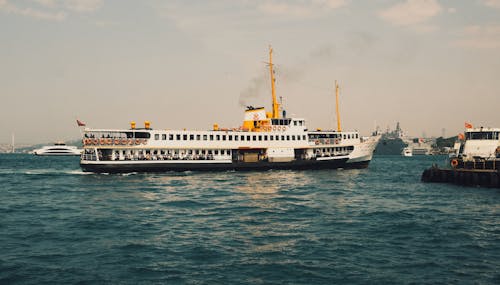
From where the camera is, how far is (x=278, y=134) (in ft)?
183

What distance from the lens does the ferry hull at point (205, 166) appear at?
49031 mm

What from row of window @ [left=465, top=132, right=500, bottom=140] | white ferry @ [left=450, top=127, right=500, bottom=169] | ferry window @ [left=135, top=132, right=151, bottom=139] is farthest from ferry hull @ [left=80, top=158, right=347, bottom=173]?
row of window @ [left=465, top=132, right=500, bottom=140]

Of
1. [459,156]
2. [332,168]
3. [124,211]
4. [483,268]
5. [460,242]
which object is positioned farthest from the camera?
[332,168]

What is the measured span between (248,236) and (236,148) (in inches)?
1398

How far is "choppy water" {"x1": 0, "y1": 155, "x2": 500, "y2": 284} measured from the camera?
13625 millimetres

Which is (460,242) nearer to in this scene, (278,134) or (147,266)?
(147,266)

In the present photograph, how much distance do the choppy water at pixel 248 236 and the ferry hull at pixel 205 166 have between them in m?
13.8

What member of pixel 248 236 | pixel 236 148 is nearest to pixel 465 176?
pixel 236 148

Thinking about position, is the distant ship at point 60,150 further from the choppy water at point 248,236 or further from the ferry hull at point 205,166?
the choppy water at point 248,236

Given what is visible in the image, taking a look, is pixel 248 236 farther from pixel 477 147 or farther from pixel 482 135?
pixel 482 135

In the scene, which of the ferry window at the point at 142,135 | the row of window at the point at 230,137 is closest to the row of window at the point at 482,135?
the row of window at the point at 230,137

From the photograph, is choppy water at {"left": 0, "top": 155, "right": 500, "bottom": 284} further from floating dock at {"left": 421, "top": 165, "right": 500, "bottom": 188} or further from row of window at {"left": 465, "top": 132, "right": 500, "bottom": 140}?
row of window at {"left": 465, "top": 132, "right": 500, "bottom": 140}

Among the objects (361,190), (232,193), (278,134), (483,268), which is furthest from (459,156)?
(483,268)

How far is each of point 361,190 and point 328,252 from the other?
2116 cm
